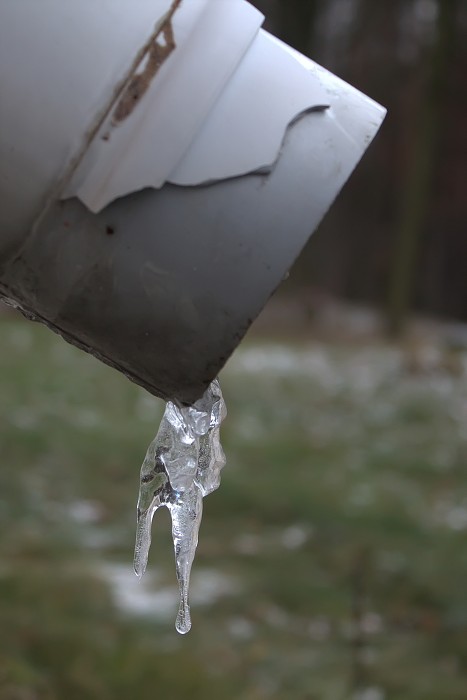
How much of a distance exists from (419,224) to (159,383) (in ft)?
38.2

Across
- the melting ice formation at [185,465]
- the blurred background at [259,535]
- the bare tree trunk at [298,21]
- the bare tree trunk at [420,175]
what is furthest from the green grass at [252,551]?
the bare tree trunk at [298,21]

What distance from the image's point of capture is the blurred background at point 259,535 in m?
3.48

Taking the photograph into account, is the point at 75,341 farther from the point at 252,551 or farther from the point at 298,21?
the point at 298,21

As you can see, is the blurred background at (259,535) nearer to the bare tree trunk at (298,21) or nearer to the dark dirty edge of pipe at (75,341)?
the dark dirty edge of pipe at (75,341)

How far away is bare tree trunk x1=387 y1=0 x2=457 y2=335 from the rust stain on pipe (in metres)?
11.2

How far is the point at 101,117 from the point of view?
109 centimetres

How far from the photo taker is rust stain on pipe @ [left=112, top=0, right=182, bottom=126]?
1.09 meters

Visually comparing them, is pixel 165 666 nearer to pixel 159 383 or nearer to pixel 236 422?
pixel 159 383

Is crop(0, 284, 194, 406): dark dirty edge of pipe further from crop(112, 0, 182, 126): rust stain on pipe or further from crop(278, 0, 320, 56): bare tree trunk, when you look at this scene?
crop(278, 0, 320, 56): bare tree trunk

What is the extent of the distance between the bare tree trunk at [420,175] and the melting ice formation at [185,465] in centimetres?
1096

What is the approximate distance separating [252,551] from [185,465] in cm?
329

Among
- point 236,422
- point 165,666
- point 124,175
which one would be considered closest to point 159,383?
point 124,175

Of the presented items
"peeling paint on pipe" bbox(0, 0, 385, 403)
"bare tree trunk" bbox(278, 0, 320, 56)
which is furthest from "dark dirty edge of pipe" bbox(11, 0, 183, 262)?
"bare tree trunk" bbox(278, 0, 320, 56)

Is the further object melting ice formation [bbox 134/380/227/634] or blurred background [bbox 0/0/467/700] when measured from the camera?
blurred background [bbox 0/0/467/700]
